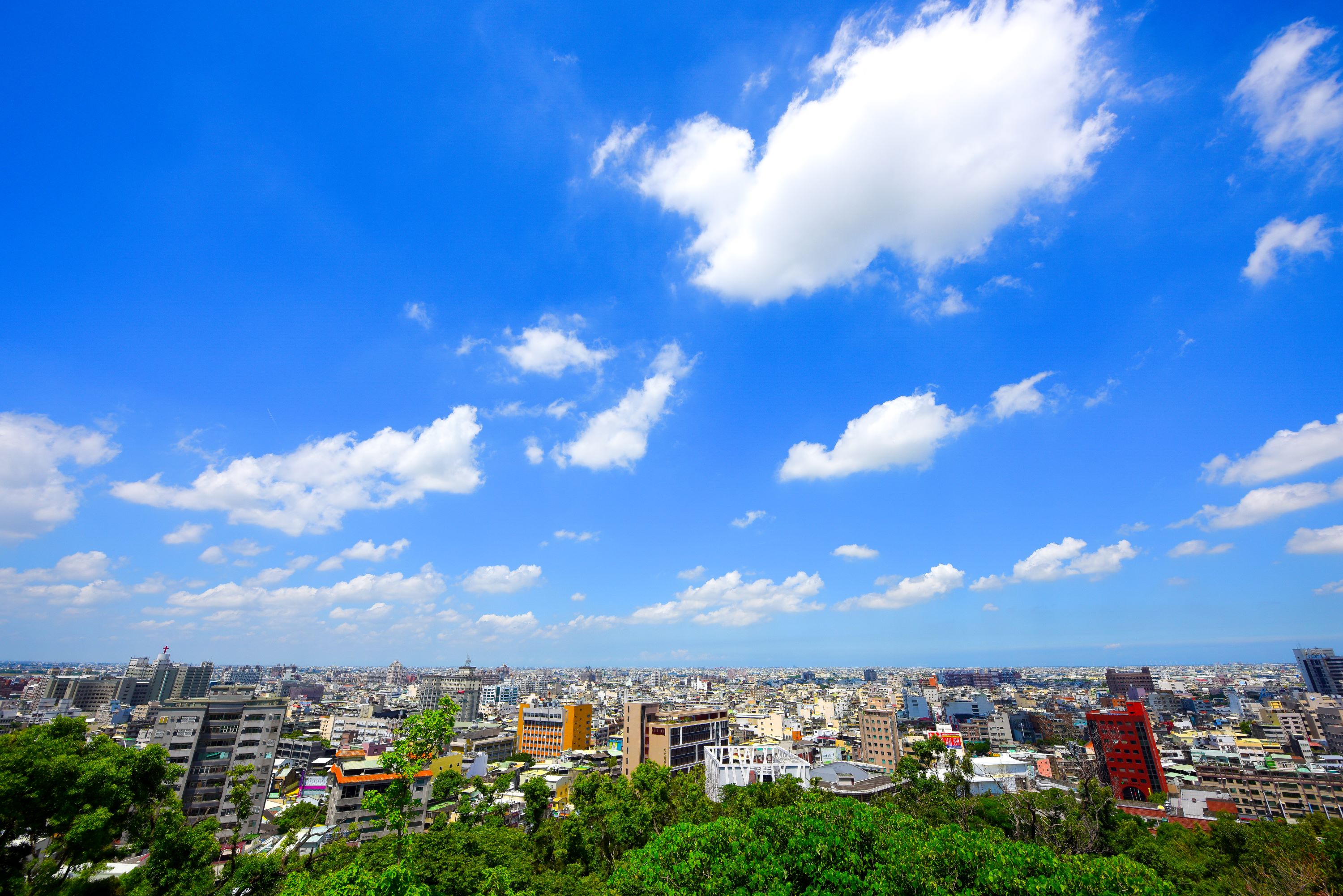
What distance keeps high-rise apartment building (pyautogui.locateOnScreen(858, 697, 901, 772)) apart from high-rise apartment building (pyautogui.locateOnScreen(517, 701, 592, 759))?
138 ft

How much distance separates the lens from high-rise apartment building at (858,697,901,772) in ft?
259

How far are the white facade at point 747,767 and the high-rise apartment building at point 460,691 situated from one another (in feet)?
281

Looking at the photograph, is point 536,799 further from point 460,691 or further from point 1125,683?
point 1125,683

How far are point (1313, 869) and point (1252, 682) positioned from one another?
260177mm

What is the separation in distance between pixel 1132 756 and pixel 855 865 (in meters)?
70.6

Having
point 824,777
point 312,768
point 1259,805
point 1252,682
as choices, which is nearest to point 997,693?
point 1252,682

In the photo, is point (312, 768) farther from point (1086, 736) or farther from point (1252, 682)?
point (1252, 682)

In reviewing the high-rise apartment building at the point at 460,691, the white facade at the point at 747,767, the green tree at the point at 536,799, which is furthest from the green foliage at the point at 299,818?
the high-rise apartment building at the point at 460,691

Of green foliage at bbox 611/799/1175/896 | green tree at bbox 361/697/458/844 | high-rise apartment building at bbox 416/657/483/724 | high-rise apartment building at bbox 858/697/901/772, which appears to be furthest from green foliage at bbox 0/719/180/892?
high-rise apartment building at bbox 416/657/483/724

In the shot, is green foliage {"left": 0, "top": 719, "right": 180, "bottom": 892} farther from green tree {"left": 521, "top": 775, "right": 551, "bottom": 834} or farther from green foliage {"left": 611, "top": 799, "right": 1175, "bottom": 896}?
green tree {"left": 521, "top": 775, "right": 551, "bottom": 834}

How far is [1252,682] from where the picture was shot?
197 m

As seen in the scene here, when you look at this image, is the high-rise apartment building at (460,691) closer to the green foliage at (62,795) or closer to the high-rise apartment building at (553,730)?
the high-rise apartment building at (553,730)

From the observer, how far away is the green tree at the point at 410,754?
14133 mm

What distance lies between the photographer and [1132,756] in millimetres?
62438
